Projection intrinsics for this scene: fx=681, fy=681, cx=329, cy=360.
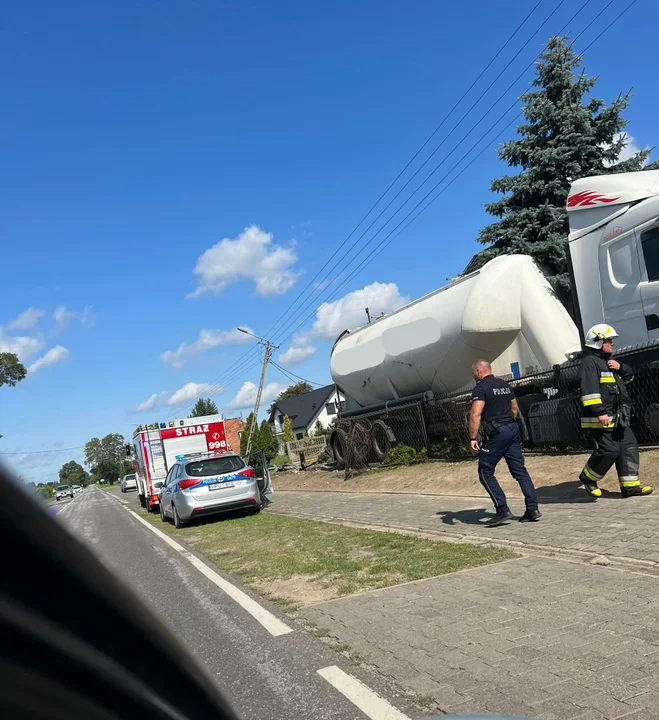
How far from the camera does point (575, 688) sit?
11.3ft

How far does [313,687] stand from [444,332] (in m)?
10.8

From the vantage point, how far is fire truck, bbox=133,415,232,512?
73.7 feet

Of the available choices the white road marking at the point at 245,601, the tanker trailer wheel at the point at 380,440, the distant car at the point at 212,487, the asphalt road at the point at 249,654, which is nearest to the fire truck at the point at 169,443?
the tanker trailer wheel at the point at 380,440

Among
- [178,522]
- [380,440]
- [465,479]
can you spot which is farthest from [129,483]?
[465,479]

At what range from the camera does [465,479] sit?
1265 centimetres

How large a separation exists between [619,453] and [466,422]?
6.29 metres

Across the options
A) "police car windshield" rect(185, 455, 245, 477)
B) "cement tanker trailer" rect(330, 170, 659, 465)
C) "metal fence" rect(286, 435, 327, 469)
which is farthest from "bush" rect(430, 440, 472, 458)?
"metal fence" rect(286, 435, 327, 469)

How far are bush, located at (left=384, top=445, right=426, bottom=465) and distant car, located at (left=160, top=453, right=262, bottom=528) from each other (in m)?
4.20

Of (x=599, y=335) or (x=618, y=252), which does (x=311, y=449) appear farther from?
(x=599, y=335)

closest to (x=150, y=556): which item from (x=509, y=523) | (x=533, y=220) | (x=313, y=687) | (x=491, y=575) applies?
(x=509, y=523)

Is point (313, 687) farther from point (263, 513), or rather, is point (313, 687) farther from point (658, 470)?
point (263, 513)

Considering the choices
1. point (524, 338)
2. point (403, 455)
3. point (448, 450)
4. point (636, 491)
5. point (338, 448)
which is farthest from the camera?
point (338, 448)

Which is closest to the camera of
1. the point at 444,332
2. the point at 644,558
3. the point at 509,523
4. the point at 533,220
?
the point at 644,558

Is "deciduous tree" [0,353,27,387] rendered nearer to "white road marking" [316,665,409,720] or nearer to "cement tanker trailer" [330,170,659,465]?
"white road marking" [316,665,409,720]
